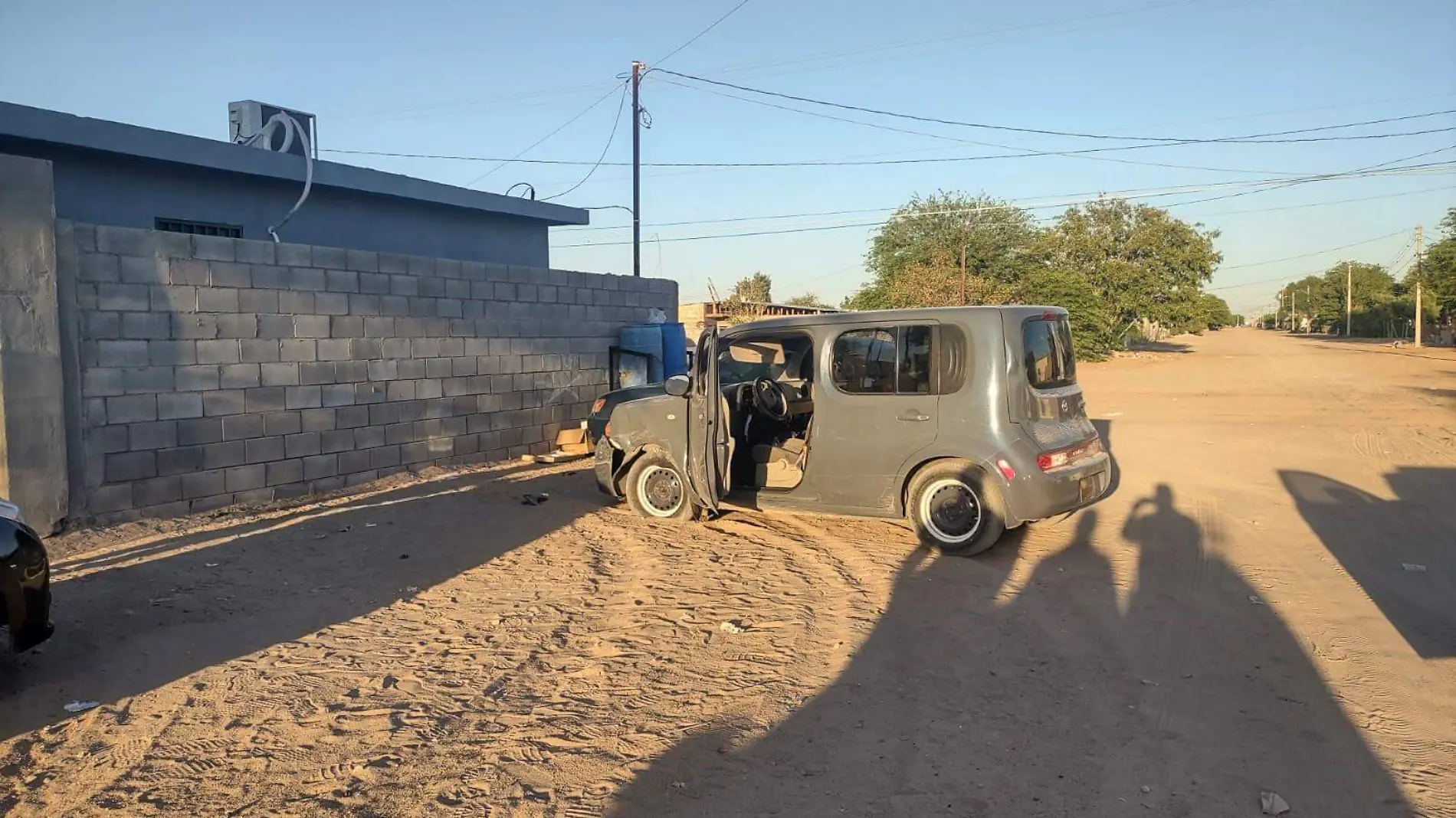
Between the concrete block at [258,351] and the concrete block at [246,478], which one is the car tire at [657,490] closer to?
the concrete block at [246,478]

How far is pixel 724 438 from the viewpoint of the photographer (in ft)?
27.1

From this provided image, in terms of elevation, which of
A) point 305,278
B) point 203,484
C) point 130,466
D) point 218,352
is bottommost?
point 203,484

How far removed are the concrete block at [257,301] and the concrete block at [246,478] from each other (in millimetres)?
1475

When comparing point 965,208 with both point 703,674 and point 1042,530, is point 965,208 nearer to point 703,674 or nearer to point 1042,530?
point 1042,530

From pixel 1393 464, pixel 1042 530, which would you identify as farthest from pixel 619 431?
pixel 1393 464

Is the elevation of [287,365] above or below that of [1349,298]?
below

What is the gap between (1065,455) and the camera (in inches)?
299

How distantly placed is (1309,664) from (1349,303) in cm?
9167

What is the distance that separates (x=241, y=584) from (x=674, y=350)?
30.0 ft

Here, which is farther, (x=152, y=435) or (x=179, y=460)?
(x=179, y=460)

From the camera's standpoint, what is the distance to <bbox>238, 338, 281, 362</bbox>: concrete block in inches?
366

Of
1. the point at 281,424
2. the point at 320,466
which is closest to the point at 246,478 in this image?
the point at 281,424

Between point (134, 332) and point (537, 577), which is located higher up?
point (134, 332)

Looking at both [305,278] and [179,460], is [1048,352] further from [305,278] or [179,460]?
[179,460]
